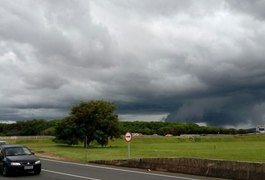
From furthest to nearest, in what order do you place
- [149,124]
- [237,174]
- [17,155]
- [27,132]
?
[149,124]
[27,132]
[17,155]
[237,174]


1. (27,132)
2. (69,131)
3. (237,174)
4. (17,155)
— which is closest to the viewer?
(237,174)

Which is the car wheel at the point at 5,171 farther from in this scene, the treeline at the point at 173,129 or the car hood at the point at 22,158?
the treeline at the point at 173,129

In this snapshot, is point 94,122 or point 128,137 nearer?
point 128,137

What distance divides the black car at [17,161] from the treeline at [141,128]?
11930cm

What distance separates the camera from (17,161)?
21.2 metres

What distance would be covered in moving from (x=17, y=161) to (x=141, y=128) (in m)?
154

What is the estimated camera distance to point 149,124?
184 metres

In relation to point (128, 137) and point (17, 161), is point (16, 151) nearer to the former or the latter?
point (17, 161)

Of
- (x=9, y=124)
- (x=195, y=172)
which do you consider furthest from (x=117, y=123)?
(x=9, y=124)

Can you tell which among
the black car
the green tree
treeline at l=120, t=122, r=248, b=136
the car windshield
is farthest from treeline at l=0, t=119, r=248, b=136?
the black car

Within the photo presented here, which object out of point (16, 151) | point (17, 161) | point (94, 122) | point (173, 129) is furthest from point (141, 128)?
point (17, 161)

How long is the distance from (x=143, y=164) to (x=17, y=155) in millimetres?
6609

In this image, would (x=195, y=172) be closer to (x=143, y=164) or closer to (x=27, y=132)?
(x=143, y=164)

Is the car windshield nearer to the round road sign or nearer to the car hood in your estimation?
the car hood
